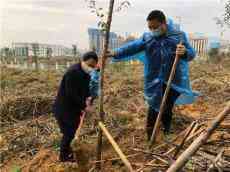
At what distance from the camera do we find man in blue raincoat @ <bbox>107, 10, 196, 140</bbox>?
13.3 ft

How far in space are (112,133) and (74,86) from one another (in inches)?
55.2

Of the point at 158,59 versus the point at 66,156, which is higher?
the point at 158,59

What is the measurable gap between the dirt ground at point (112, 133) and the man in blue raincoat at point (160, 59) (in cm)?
43

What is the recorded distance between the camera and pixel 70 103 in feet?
13.7

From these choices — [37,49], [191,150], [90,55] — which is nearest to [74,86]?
[90,55]

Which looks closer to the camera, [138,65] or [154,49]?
[154,49]

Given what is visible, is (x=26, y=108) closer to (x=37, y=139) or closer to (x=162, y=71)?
(x=37, y=139)

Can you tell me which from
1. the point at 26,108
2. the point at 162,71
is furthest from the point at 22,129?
the point at 162,71

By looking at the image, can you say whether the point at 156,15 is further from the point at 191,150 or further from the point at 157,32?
the point at 191,150

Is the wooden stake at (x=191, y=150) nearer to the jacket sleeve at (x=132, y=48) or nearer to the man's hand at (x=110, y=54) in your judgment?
the man's hand at (x=110, y=54)

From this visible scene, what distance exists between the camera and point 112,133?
5.23 m

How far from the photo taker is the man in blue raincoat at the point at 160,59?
13.3ft

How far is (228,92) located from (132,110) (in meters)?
2.63

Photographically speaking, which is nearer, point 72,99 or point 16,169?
point 72,99
